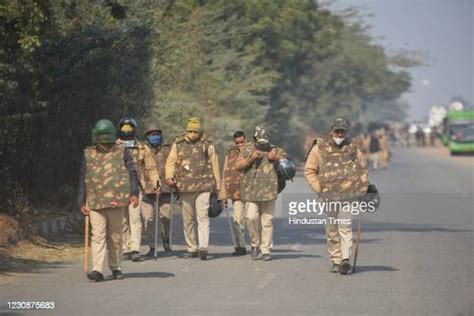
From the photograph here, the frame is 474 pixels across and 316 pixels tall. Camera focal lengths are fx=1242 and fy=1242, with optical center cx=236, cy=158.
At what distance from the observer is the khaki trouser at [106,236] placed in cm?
1326

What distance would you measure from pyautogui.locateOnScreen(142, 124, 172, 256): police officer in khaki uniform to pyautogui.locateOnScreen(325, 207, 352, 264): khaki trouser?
3.09 metres

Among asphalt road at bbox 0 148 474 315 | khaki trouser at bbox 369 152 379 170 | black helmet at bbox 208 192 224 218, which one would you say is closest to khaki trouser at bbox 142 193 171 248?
asphalt road at bbox 0 148 474 315

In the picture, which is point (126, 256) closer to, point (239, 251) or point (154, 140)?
point (239, 251)

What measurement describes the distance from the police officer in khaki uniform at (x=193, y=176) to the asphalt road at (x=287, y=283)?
1.68ft

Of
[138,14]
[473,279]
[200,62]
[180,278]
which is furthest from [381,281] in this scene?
[200,62]

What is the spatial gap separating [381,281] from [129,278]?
2777 millimetres

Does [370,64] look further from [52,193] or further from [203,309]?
[203,309]

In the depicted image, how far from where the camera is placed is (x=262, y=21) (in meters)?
47.2

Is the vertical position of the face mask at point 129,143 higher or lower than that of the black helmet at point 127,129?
lower

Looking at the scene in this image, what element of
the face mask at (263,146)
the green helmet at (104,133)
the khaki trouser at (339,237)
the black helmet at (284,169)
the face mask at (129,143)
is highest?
the green helmet at (104,133)

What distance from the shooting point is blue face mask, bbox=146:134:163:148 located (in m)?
16.6

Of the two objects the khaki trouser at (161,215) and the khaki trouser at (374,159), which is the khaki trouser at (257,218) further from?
the khaki trouser at (374,159)

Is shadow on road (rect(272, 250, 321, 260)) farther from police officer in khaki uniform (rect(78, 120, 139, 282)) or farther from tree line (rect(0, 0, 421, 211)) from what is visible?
tree line (rect(0, 0, 421, 211))

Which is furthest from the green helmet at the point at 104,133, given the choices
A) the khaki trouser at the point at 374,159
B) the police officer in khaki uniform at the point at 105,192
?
the khaki trouser at the point at 374,159
